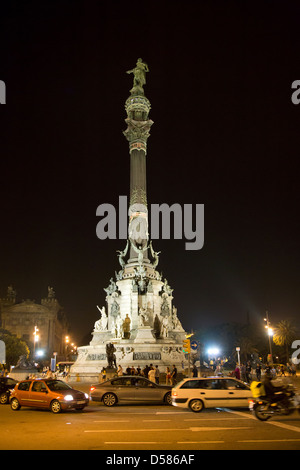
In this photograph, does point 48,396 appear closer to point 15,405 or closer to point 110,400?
point 15,405

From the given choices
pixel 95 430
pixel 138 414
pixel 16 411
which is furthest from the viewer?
pixel 16 411

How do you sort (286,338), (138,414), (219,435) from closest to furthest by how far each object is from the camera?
(219,435), (138,414), (286,338)

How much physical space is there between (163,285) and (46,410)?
28.6 meters

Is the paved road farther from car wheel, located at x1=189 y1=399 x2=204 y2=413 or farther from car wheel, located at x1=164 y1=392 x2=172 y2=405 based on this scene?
car wheel, located at x1=164 y1=392 x2=172 y2=405

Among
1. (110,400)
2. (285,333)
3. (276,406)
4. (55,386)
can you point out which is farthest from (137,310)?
(285,333)

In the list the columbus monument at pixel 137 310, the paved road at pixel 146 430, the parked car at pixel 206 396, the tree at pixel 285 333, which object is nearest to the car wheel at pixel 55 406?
the paved road at pixel 146 430

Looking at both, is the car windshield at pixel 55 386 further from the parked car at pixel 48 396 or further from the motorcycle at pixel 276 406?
the motorcycle at pixel 276 406

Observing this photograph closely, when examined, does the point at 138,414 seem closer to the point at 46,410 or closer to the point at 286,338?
the point at 46,410

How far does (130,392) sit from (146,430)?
6.72 metres

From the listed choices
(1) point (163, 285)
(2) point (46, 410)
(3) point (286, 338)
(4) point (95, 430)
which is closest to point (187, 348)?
(2) point (46, 410)

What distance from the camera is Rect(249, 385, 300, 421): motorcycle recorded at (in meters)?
12.3

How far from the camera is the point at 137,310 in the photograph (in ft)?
135
